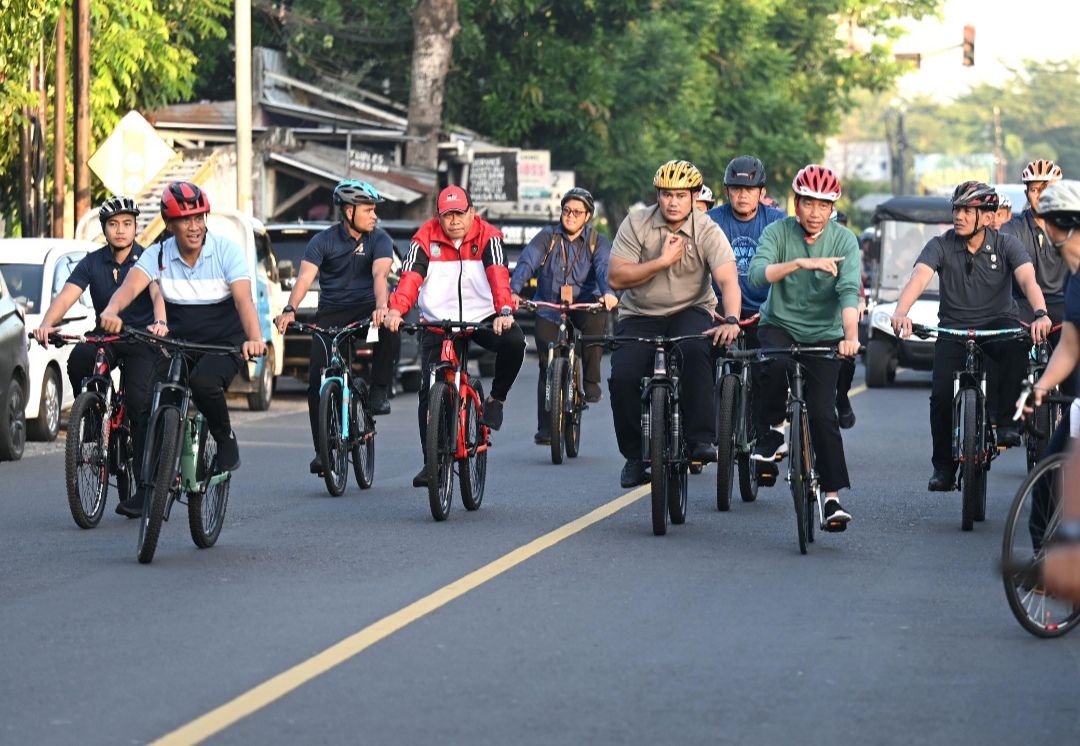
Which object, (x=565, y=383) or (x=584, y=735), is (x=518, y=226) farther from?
(x=584, y=735)

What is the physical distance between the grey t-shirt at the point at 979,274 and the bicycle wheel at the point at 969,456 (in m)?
0.71

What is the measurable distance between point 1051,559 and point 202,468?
617cm

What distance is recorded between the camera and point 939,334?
12367 mm

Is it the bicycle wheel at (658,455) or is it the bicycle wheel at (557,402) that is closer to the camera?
the bicycle wheel at (658,455)

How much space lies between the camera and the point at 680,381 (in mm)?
12133

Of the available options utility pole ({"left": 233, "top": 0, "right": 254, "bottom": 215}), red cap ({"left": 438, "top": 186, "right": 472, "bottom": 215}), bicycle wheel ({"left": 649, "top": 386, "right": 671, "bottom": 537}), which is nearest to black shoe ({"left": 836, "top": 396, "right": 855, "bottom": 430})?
red cap ({"left": 438, "top": 186, "right": 472, "bottom": 215})

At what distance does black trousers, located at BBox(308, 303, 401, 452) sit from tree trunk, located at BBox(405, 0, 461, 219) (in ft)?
73.9

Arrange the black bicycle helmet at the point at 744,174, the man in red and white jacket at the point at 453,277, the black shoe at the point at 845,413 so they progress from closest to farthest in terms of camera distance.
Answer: the man in red and white jacket at the point at 453,277 → the black bicycle helmet at the point at 744,174 → the black shoe at the point at 845,413

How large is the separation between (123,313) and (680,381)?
2.99 metres

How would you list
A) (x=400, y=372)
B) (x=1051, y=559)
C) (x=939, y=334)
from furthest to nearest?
(x=400, y=372) → (x=939, y=334) → (x=1051, y=559)

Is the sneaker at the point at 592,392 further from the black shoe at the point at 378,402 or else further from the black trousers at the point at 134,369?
the black trousers at the point at 134,369

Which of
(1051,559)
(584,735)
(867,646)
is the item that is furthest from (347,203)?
(1051,559)

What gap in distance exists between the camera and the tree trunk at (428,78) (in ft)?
122

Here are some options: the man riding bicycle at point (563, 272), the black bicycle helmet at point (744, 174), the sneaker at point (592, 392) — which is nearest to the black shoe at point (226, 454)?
the black bicycle helmet at point (744, 174)
